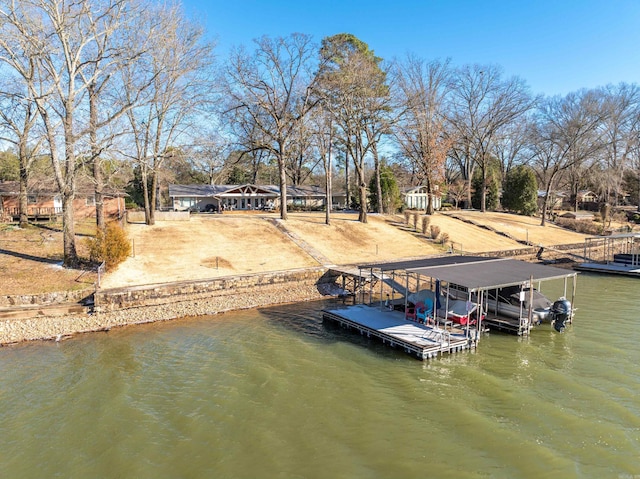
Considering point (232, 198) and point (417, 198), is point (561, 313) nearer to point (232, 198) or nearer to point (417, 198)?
point (232, 198)

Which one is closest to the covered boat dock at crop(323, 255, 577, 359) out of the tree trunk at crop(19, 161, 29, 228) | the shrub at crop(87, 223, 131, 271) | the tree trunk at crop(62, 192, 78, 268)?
the shrub at crop(87, 223, 131, 271)

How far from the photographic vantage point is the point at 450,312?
17719 mm

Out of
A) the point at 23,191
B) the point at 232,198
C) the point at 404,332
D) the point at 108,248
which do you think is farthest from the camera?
the point at 232,198

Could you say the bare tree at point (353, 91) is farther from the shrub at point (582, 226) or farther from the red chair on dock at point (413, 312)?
the shrub at point (582, 226)

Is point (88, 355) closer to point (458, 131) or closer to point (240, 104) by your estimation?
point (240, 104)

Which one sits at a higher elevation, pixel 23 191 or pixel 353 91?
pixel 353 91

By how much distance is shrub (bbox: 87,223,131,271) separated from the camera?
23.4 metres

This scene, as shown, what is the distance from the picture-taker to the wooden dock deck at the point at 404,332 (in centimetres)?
1549

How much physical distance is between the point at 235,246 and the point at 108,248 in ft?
29.6

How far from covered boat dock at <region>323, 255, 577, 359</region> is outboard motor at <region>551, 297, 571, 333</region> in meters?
0.93

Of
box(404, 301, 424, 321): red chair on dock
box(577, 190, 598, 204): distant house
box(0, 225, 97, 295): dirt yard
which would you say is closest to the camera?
box(404, 301, 424, 321): red chair on dock

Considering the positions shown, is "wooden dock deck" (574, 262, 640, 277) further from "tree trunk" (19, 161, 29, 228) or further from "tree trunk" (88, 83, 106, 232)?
"tree trunk" (19, 161, 29, 228)

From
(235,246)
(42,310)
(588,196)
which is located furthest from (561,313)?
(588,196)

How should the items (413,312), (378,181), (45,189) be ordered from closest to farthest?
1. (413,312)
2. (45,189)
3. (378,181)
